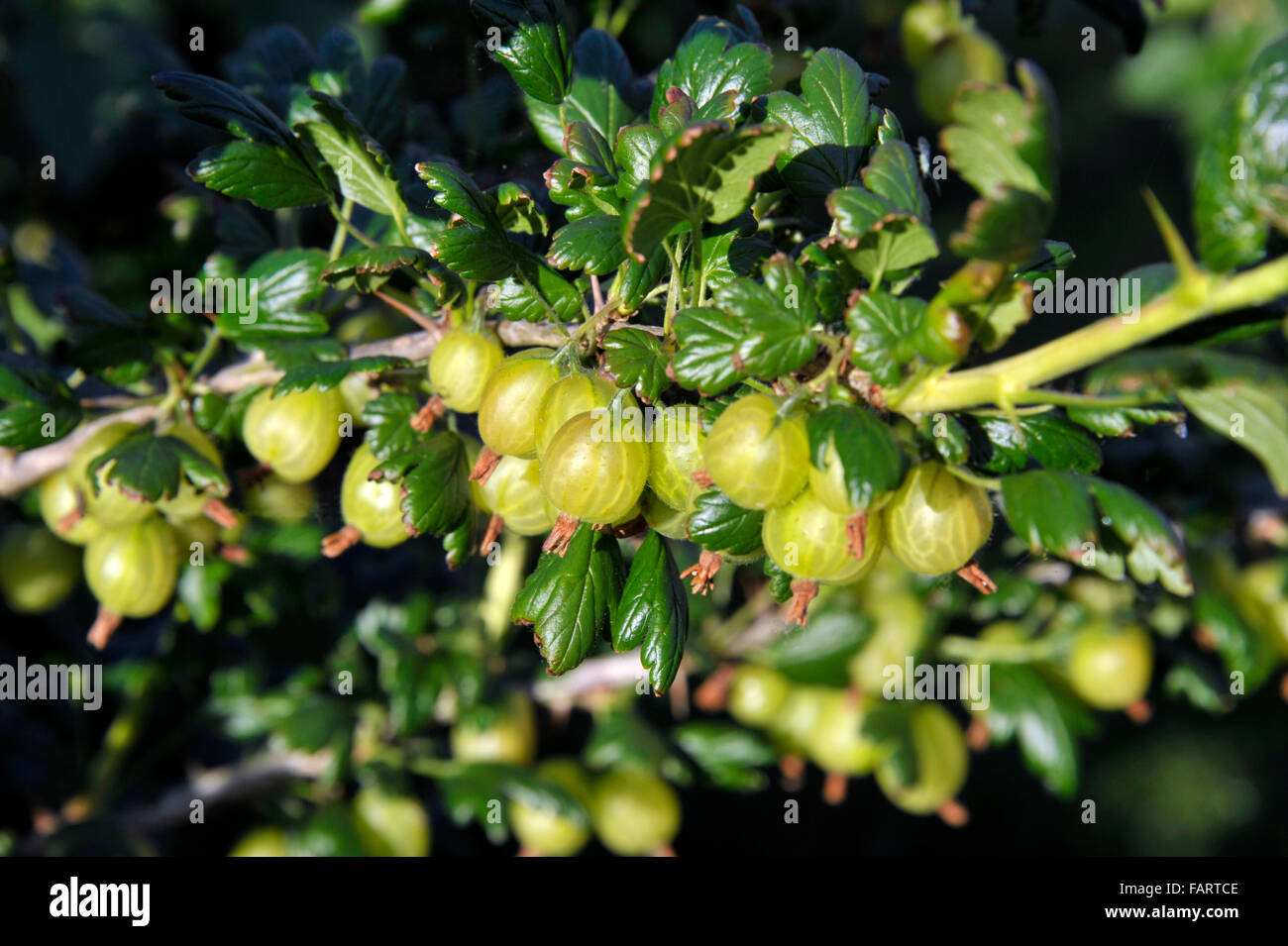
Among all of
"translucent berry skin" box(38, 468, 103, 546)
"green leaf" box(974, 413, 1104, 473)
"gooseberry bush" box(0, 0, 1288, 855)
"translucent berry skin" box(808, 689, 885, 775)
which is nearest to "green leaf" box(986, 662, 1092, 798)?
"gooseberry bush" box(0, 0, 1288, 855)

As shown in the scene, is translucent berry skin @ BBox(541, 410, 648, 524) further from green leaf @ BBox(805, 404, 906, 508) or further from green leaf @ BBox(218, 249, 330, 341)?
green leaf @ BBox(218, 249, 330, 341)

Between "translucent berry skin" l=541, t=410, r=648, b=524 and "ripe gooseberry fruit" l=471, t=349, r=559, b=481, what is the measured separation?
60mm

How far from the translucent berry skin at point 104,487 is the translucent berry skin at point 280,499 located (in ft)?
0.43

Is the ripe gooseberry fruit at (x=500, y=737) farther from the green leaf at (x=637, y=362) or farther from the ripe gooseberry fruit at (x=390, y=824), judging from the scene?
the green leaf at (x=637, y=362)

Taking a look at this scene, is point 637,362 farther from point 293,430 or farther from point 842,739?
point 842,739

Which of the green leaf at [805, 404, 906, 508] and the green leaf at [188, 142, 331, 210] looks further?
the green leaf at [188, 142, 331, 210]

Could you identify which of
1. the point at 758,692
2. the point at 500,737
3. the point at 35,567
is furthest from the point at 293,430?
the point at 758,692

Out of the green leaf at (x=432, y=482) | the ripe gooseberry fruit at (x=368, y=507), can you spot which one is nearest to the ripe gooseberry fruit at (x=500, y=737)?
the ripe gooseberry fruit at (x=368, y=507)

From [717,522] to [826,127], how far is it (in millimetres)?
378

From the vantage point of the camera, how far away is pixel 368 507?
1043 millimetres

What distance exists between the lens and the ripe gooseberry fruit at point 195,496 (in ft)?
Answer: 3.60

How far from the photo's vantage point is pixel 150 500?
974 mm

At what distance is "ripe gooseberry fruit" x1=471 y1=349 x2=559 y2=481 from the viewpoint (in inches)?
32.5
